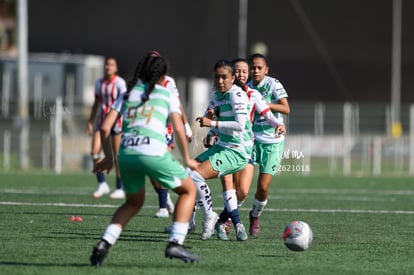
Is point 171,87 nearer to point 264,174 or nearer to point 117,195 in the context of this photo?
point 264,174

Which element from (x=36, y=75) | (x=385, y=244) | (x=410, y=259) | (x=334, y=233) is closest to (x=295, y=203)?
(x=334, y=233)

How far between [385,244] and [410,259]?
1.32 m

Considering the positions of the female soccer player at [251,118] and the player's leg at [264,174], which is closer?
the female soccer player at [251,118]

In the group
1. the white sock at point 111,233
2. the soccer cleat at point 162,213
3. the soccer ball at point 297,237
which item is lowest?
the soccer cleat at point 162,213

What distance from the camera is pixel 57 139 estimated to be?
30234 mm

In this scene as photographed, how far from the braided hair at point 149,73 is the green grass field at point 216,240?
5.33 ft

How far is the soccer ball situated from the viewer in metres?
10.4

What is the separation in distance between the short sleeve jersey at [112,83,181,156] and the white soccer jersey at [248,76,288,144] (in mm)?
3874

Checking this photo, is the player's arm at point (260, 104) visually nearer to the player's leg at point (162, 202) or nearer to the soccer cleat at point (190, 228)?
the soccer cleat at point (190, 228)

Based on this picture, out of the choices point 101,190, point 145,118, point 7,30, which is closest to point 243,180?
point 145,118

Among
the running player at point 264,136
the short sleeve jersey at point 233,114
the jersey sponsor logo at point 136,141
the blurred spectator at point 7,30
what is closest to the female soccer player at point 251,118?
the running player at point 264,136

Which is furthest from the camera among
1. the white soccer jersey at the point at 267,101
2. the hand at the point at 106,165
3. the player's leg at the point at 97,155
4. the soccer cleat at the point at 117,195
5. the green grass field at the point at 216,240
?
the player's leg at the point at 97,155

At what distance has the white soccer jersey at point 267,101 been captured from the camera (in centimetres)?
1297

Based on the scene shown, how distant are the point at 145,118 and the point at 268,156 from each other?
418 cm
